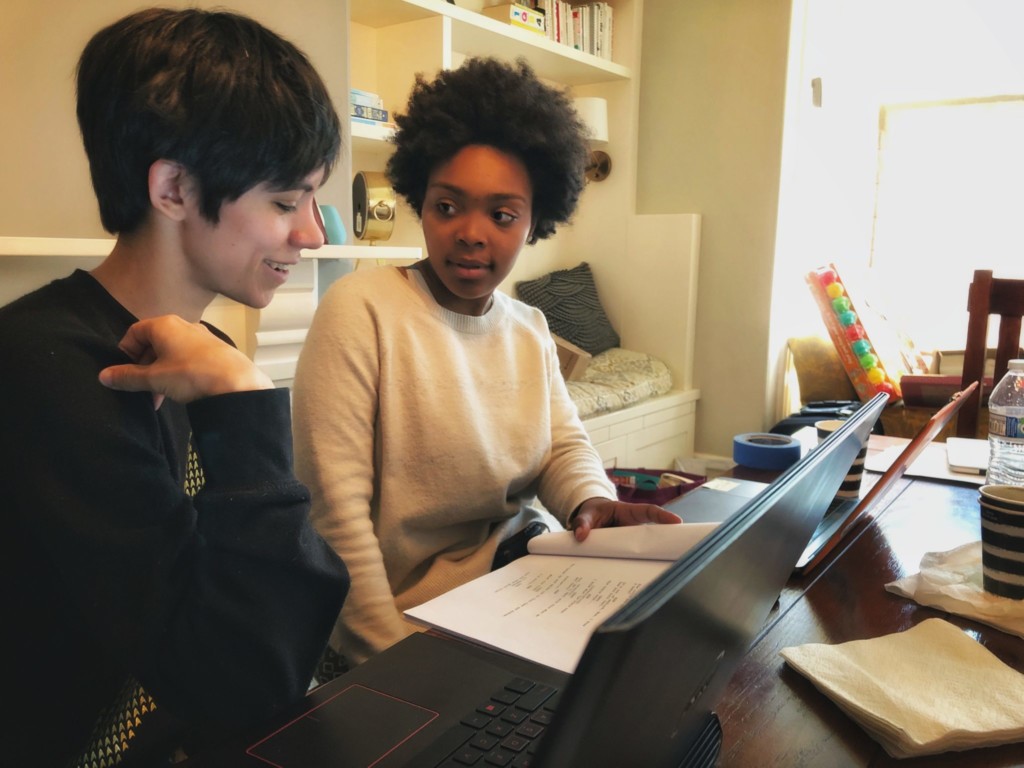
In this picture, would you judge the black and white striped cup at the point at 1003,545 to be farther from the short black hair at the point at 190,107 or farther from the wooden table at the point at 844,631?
the short black hair at the point at 190,107

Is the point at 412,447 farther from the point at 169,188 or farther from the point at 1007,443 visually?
the point at 1007,443

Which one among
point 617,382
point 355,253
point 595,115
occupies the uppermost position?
point 595,115

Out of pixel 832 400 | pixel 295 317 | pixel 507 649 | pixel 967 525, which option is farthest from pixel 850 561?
pixel 832 400

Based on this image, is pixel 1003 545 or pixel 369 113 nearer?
pixel 1003 545

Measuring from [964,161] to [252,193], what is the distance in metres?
4.24

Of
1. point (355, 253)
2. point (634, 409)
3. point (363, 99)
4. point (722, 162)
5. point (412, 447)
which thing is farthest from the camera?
point (722, 162)

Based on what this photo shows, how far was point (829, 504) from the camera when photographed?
94 cm

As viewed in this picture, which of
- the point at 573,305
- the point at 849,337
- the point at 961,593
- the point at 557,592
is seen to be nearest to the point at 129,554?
the point at 557,592

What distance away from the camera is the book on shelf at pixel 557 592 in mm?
749

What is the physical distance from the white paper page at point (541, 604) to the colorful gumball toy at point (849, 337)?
299cm

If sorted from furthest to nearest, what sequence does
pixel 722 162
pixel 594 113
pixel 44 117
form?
pixel 722 162 < pixel 594 113 < pixel 44 117

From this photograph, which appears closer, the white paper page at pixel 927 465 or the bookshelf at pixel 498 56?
the white paper page at pixel 927 465

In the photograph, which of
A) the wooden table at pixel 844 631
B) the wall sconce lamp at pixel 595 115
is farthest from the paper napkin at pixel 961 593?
the wall sconce lamp at pixel 595 115

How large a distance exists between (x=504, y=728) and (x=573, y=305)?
129 inches
